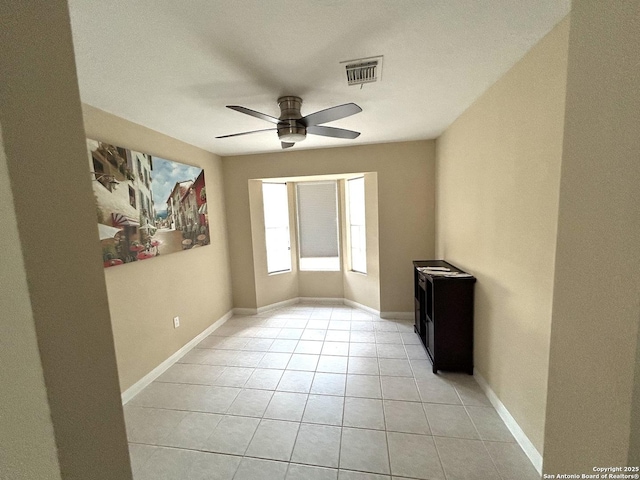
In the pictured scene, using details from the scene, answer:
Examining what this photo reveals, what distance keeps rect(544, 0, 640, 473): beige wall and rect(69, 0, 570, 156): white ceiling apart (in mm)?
754

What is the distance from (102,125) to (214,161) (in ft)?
5.16

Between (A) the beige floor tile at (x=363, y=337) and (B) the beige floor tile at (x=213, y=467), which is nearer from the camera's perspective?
(B) the beige floor tile at (x=213, y=467)

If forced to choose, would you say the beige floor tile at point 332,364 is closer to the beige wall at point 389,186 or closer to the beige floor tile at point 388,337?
the beige floor tile at point 388,337

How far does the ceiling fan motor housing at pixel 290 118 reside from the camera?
75.3 inches

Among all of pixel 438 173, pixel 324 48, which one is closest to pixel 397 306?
pixel 438 173

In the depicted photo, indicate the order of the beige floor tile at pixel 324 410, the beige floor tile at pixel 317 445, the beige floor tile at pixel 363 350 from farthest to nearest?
the beige floor tile at pixel 363 350
the beige floor tile at pixel 324 410
the beige floor tile at pixel 317 445

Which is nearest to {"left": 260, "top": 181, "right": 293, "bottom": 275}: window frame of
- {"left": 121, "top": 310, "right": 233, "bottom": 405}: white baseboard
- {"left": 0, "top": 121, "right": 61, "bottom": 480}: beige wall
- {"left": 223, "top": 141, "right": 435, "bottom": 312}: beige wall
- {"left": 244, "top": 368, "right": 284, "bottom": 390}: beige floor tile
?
{"left": 223, "top": 141, "right": 435, "bottom": 312}: beige wall

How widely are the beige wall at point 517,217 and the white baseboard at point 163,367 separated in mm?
3070

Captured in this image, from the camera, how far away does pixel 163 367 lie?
261 cm

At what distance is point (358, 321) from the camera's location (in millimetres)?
3609

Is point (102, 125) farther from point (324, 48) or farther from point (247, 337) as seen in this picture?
point (247, 337)

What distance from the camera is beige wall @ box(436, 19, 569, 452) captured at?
4.42 feet

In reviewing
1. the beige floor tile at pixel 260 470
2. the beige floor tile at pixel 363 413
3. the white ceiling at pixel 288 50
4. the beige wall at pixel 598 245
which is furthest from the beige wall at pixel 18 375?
the beige floor tile at pixel 363 413

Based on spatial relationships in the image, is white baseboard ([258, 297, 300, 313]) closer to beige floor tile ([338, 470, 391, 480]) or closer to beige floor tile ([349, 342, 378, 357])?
beige floor tile ([349, 342, 378, 357])
